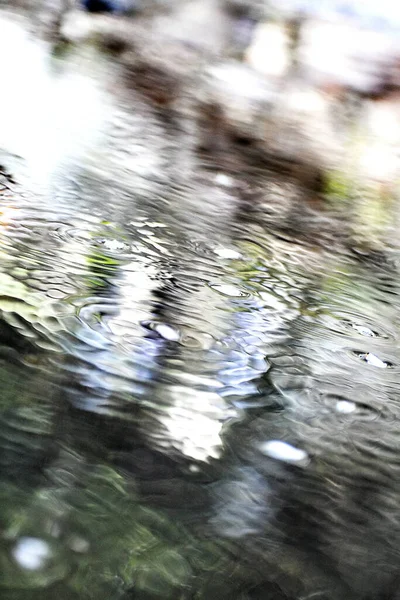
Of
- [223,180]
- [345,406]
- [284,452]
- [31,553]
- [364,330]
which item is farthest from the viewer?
[223,180]

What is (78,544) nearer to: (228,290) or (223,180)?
(228,290)

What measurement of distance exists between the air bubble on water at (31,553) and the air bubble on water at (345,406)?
57 centimetres

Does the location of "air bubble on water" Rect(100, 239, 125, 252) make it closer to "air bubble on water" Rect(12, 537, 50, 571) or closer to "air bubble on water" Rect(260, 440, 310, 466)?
"air bubble on water" Rect(260, 440, 310, 466)

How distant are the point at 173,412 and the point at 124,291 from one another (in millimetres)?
415

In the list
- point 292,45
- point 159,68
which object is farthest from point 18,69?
point 292,45

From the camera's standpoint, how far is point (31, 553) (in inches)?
24.0

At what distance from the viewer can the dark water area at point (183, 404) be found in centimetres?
67

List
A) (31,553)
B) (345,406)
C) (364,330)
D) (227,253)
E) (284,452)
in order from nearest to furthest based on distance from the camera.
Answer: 1. (31,553)
2. (284,452)
3. (345,406)
4. (364,330)
5. (227,253)

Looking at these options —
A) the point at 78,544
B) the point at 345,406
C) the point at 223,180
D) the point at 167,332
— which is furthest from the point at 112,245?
the point at 223,180

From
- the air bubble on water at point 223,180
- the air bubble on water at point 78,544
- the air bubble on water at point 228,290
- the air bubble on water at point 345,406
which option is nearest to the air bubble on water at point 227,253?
the air bubble on water at point 228,290

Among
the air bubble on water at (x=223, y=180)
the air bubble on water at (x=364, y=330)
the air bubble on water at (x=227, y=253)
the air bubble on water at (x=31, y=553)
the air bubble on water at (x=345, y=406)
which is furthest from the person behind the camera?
the air bubble on water at (x=223, y=180)

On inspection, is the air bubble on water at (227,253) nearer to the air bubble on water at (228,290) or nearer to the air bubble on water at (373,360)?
the air bubble on water at (228,290)

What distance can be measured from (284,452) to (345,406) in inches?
8.2

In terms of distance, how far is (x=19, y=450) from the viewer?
2.42 ft
